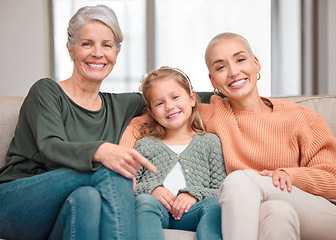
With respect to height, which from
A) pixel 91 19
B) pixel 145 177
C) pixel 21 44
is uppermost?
pixel 21 44

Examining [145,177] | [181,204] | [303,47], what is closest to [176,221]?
[181,204]

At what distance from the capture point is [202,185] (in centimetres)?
147

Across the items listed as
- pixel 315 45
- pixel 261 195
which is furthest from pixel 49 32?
pixel 261 195

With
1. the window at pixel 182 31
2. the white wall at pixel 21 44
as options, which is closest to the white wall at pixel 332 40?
the window at pixel 182 31

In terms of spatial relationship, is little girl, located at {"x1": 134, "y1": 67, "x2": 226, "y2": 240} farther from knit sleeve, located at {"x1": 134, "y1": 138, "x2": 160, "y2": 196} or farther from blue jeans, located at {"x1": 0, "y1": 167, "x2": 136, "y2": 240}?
blue jeans, located at {"x1": 0, "y1": 167, "x2": 136, "y2": 240}

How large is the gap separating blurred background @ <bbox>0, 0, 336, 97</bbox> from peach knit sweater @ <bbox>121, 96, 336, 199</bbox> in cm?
322

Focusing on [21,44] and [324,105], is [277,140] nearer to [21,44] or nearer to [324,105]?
[324,105]

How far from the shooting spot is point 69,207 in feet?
3.44

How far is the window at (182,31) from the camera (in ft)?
15.6

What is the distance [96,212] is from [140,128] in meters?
0.64

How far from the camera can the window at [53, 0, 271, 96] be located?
4758 millimetres

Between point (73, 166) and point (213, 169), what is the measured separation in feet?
2.05

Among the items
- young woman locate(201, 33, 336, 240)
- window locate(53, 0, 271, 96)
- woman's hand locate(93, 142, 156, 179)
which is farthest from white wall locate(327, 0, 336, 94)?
woman's hand locate(93, 142, 156, 179)

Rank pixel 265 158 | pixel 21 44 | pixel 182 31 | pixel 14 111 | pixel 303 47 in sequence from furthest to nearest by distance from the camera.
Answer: pixel 182 31, pixel 21 44, pixel 303 47, pixel 14 111, pixel 265 158
